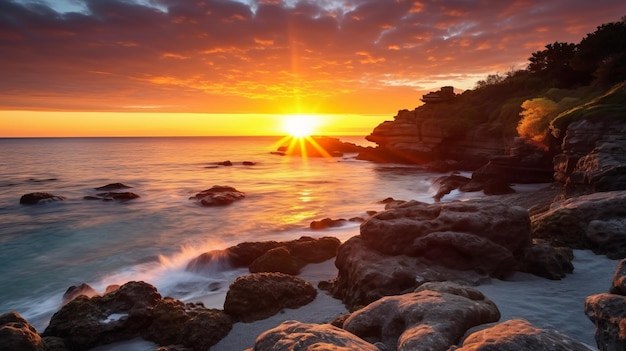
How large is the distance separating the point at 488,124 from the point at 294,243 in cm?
4718

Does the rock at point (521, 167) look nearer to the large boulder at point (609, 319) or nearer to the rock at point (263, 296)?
the rock at point (263, 296)

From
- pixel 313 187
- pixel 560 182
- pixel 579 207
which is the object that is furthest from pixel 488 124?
pixel 579 207

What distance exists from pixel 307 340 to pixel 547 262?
8.48 meters

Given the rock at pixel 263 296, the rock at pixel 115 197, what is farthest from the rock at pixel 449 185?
the rock at pixel 115 197

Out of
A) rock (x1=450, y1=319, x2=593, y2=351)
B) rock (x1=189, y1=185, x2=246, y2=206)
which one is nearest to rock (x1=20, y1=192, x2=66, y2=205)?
rock (x1=189, y1=185, x2=246, y2=206)

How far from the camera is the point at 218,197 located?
1441 inches

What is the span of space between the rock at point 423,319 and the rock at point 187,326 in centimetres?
471

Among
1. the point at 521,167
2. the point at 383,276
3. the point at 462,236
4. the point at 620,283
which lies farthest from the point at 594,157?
the point at 620,283

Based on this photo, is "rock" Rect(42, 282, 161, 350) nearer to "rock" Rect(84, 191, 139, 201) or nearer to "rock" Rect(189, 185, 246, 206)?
"rock" Rect(189, 185, 246, 206)

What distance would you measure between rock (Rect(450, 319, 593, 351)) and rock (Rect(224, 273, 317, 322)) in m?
7.66

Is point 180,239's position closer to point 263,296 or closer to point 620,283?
point 263,296

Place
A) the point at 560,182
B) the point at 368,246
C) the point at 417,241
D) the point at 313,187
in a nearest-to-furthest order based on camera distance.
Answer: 1. the point at 417,241
2. the point at 368,246
3. the point at 560,182
4. the point at 313,187

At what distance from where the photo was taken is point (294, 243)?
1733 centimetres

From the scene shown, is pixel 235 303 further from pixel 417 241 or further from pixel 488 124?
pixel 488 124
